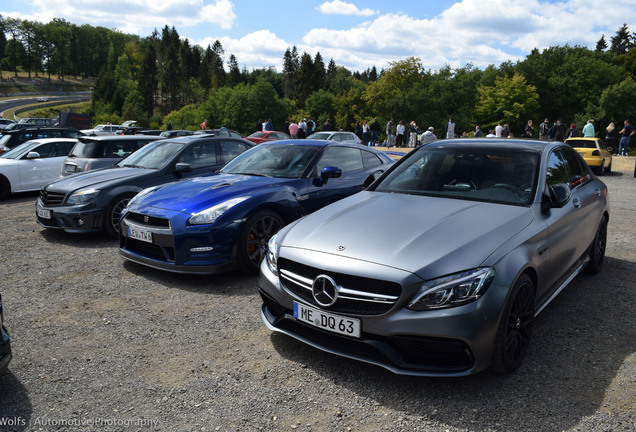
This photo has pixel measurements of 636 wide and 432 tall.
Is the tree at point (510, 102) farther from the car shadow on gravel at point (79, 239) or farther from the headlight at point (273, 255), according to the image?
the headlight at point (273, 255)

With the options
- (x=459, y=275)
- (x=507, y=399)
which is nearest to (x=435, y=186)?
(x=459, y=275)

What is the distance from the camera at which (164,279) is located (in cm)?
540

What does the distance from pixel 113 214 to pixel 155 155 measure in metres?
1.40

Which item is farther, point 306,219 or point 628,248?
point 628,248

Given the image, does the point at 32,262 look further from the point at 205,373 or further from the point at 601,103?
the point at 601,103

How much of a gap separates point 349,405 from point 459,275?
41.2 inches

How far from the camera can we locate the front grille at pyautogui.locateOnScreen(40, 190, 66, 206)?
7.19 metres

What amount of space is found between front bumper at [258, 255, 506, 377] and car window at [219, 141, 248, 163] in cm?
591

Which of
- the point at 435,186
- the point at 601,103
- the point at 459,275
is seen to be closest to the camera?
the point at 459,275

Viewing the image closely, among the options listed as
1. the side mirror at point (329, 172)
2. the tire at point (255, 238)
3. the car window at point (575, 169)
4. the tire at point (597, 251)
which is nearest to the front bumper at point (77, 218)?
the tire at point (255, 238)

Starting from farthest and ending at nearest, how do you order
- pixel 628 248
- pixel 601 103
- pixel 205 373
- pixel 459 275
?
pixel 601 103, pixel 628 248, pixel 205 373, pixel 459 275

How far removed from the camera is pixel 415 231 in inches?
133

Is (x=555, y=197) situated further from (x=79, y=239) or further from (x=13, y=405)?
(x=79, y=239)

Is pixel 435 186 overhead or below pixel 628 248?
overhead
